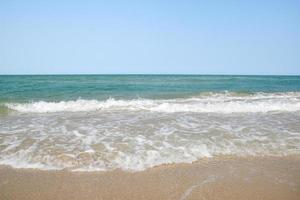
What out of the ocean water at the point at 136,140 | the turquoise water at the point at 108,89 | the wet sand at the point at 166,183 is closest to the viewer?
the wet sand at the point at 166,183

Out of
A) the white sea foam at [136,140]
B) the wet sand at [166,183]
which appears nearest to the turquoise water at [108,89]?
the white sea foam at [136,140]

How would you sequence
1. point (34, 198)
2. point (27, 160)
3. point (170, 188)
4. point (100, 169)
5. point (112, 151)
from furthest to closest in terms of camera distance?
1. point (112, 151)
2. point (27, 160)
3. point (100, 169)
4. point (170, 188)
5. point (34, 198)

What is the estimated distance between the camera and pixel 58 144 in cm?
666

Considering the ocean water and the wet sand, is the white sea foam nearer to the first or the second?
the ocean water

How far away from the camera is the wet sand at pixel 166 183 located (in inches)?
167

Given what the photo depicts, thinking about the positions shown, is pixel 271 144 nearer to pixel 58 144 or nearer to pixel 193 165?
pixel 193 165

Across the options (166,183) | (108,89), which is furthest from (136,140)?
(108,89)

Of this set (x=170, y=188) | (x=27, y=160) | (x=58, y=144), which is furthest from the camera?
(x=58, y=144)

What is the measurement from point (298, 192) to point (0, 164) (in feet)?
17.5

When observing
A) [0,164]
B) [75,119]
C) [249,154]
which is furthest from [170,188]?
[75,119]

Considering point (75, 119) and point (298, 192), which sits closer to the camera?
point (298, 192)

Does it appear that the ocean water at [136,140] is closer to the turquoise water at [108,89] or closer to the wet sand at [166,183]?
the wet sand at [166,183]

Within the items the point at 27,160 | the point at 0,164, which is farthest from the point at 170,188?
the point at 0,164

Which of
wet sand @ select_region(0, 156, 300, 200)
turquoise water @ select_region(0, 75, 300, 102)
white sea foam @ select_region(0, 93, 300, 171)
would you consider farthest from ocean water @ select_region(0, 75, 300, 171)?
turquoise water @ select_region(0, 75, 300, 102)
